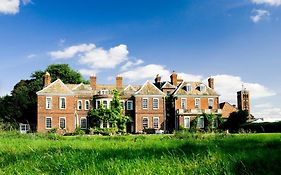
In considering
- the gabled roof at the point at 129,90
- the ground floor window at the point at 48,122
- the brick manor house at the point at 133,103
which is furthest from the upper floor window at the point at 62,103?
the gabled roof at the point at 129,90

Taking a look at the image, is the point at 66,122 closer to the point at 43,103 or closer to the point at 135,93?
the point at 43,103

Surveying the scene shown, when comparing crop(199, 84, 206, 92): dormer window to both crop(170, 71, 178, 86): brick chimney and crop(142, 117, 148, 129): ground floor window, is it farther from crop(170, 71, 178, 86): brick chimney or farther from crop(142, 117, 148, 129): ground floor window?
crop(142, 117, 148, 129): ground floor window

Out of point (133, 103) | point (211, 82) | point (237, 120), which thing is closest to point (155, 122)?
point (133, 103)

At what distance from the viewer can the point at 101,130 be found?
181 feet

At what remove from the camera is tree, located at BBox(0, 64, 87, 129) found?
6619 cm

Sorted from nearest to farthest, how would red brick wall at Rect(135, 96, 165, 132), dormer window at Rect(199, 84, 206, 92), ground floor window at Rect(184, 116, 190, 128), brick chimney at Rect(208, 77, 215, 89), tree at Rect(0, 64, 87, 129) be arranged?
red brick wall at Rect(135, 96, 165, 132), ground floor window at Rect(184, 116, 190, 128), dormer window at Rect(199, 84, 206, 92), brick chimney at Rect(208, 77, 215, 89), tree at Rect(0, 64, 87, 129)

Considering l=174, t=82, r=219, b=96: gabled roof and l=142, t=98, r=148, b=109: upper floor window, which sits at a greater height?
l=174, t=82, r=219, b=96: gabled roof

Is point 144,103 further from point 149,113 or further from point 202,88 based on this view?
point 202,88

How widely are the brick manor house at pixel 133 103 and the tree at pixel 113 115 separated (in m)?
0.95

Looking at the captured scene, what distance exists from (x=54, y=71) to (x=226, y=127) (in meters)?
35.7

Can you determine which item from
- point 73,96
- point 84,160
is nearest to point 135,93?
point 73,96

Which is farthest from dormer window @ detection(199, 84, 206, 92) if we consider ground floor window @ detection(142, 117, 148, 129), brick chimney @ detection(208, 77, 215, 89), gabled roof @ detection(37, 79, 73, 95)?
gabled roof @ detection(37, 79, 73, 95)

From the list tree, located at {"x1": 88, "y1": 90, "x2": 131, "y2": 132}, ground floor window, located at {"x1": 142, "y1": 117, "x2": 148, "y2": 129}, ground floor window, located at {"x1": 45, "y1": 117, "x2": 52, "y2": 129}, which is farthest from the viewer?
ground floor window, located at {"x1": 142, "y1": 117, "x2": 148, "y2": 129}

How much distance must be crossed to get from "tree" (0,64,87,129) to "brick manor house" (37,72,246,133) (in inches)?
278
